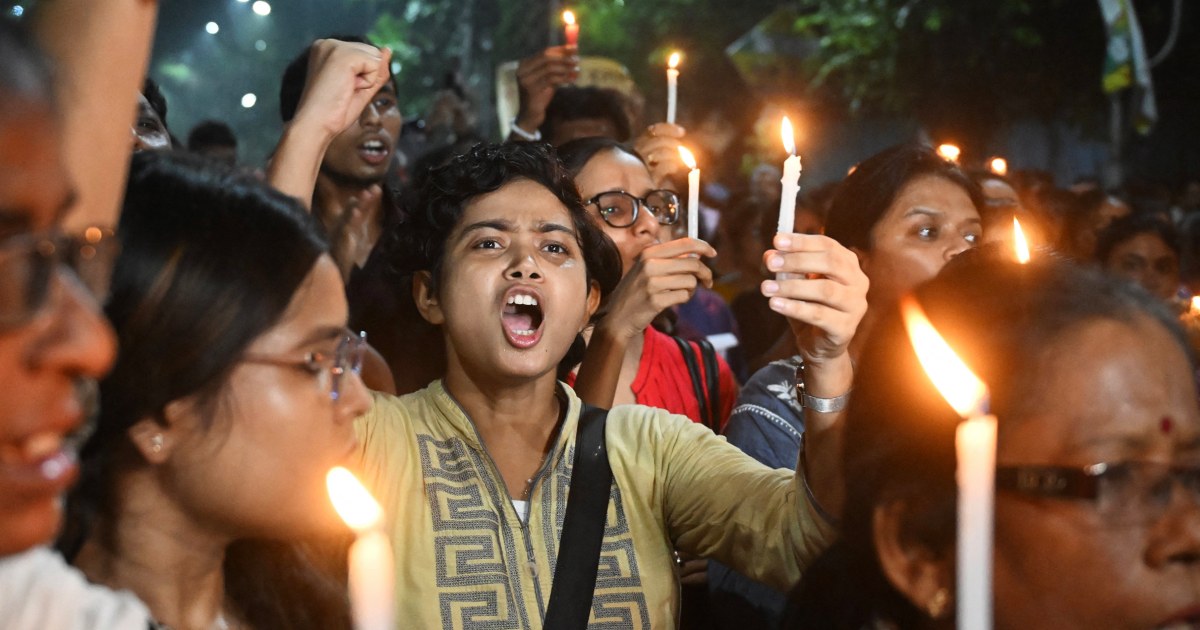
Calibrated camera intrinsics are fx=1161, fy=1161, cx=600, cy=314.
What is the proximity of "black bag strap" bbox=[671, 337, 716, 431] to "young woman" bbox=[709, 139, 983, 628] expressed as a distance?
244 mm

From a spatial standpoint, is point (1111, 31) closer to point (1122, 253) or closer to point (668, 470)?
point (1122, 253)

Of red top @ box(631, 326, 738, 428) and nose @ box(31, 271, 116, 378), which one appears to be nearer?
nose @ box(31, 271, 116, 378)

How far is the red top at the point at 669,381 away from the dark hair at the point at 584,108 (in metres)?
1.75

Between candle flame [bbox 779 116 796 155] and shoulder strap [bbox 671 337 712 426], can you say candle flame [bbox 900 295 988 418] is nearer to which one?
candle flame [bbox 779 116 796 155]

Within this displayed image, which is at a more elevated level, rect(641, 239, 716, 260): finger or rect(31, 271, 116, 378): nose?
rect(641, 239, 716, 260): finger

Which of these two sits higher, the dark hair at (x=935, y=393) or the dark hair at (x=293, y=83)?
the dark hair at (x=293, y=83)

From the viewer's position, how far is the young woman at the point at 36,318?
45.5 inches

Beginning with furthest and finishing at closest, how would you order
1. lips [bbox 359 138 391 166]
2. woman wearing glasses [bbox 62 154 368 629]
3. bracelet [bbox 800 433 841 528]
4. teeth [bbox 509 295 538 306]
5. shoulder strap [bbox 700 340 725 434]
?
lips [bbox 359 138 391 166] → shoulder strap [bbox 700 340 725 434] → teeth [bbox 509 295 538 306] → bracelet [bbox 800 433 841 528] → woman wearing glasses [bbox 62 154 368 629]

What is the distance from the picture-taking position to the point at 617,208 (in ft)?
13.1

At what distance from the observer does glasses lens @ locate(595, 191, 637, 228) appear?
397cm

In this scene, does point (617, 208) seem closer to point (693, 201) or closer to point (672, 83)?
point (672, 83)

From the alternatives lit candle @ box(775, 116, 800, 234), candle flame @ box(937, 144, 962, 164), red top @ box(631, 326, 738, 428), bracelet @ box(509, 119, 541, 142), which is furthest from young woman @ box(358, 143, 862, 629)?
bracelet @ box(509, 119, 541, 142)

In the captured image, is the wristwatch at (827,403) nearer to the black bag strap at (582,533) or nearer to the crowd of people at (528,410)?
the crowd of people at (528,410)

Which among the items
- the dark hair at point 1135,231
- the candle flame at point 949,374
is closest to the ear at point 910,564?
the candle flame at point 949,374
